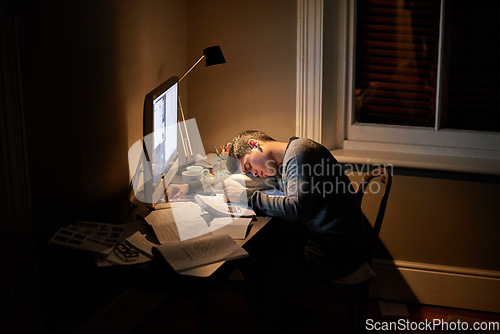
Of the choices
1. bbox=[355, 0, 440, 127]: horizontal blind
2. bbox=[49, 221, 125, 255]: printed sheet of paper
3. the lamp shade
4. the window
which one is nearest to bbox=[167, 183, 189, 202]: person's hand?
bbox=[49, 221, 125, 255]: printed sheet of paper

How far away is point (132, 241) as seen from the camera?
172 cm

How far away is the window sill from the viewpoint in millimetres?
2543

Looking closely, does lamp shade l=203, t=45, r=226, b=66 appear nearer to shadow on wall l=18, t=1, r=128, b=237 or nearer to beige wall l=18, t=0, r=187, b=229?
beige wall l=18, t=0, r=187, b=229

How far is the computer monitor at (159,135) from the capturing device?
1.88m

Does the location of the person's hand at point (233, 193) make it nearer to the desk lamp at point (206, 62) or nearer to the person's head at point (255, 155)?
the person's head at point (255, 155)

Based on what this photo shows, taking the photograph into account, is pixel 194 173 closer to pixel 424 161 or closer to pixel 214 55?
pixel 214 55

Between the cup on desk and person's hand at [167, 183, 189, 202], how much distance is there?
4.6 inches

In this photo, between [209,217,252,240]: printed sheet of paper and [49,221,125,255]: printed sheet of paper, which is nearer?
[49,221,125,255]: printed sheet of paper

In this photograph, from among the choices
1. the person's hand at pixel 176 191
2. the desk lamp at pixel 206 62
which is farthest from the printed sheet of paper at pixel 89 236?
the desk lamp at pixel 206 62

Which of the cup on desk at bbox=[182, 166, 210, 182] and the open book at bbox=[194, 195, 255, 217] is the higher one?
the cup on desk at bbox=[182, 166, 210, 182]

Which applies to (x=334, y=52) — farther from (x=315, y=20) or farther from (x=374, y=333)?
(x=374, y=333)

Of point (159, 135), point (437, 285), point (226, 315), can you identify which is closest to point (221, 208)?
point (159, 135)

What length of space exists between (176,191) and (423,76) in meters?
1.52

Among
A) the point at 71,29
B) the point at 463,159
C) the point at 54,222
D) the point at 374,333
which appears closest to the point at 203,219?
the point at 54,222
